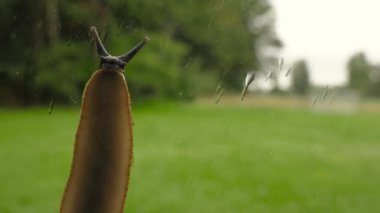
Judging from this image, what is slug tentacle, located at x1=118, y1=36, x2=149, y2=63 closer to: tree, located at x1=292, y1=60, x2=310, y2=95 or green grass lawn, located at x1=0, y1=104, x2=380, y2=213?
green grass lawn, located at x1=0, y1=104, x2=380, y2=213

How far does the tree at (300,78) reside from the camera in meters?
1.04

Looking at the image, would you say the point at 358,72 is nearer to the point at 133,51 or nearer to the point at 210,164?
the point at 133,51

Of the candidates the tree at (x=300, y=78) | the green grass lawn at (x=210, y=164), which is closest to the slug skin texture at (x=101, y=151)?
the green grass lawn at (x=210, y=164)

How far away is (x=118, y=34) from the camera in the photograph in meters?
0.95

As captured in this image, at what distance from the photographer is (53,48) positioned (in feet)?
4.11

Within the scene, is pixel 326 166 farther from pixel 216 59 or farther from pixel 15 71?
pixel 15 71

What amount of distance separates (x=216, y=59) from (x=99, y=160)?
0.68 metres

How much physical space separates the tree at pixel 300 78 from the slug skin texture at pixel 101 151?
0.60 metres

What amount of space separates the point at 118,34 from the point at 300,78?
1.21 feet

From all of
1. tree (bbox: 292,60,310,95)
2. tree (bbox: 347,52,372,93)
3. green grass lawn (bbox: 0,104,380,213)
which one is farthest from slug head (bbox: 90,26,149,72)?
tree (bbox: 347,52,372,93)

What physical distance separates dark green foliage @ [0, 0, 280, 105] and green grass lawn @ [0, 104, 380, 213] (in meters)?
0.11

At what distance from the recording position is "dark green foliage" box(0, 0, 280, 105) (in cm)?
96

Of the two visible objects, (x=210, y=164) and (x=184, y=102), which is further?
(x=210, y=164)

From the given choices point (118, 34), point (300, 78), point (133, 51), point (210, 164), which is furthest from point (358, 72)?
point (210, 164)
